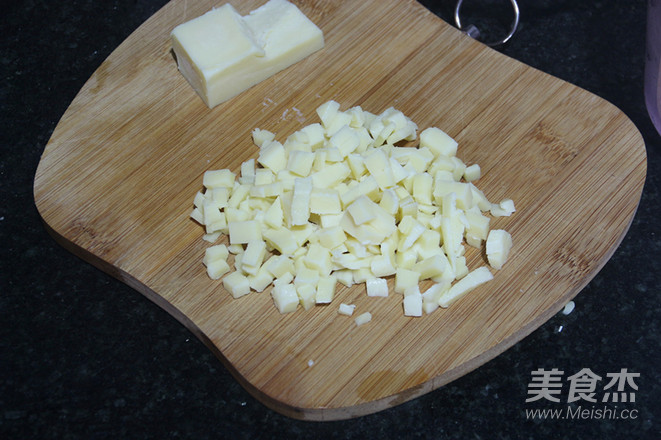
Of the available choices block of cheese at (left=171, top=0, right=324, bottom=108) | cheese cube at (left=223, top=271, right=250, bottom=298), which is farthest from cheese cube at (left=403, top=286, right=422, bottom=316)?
block of cheese at (left=171, top=0, right=324, bottom=108)

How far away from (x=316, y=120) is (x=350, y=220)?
425 mm

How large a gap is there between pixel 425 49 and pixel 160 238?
0.97 meters

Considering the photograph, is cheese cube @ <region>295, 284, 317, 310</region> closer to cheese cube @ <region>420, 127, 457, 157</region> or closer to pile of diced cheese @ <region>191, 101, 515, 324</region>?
pile of diced cheese @ <region>191, 101, 515, 324</region>

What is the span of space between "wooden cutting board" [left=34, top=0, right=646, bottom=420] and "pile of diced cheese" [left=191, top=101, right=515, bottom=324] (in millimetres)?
51

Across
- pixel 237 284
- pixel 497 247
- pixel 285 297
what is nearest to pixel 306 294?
pixel 285 297

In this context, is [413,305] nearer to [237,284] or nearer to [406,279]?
[406,279]

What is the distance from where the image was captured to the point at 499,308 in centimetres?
192

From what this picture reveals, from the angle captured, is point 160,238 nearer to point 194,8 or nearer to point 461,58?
point 194,8

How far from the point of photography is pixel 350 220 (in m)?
1.95

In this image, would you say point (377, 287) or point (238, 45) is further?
point (238, 45)

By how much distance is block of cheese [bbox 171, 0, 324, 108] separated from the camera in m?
2.19

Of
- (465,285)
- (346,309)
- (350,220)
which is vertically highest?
(350,220)

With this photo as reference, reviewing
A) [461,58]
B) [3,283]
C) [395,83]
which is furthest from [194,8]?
[3,283]

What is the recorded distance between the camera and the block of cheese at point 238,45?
7.18ft
